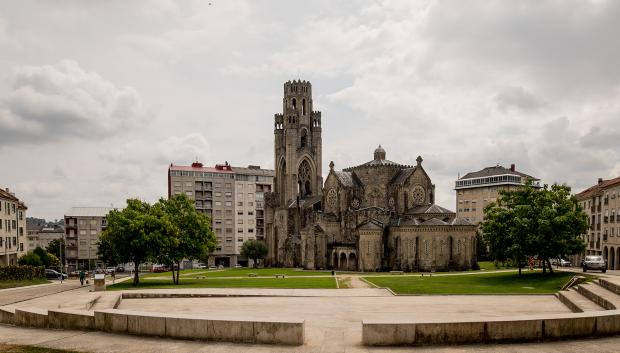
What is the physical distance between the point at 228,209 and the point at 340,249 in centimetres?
5413

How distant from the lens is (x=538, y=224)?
153 ft

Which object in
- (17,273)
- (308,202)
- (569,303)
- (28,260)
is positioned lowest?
(28,260)

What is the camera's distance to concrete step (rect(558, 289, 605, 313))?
23116mm

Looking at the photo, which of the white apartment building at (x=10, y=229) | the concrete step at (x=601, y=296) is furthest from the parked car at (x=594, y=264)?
the white apartment building at (x=10, y=229)

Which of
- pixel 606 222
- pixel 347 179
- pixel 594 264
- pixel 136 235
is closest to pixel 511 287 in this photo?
pixel 594 264

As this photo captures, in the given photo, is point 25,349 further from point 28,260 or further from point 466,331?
point 28,260

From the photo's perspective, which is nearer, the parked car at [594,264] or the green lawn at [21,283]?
the parked car at [594,264]

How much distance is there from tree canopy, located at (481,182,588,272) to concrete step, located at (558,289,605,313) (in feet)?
55.1

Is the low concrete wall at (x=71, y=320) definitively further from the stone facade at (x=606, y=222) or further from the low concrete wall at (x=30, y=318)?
the stone facade at (x=606, y=222)

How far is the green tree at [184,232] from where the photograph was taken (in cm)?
5481

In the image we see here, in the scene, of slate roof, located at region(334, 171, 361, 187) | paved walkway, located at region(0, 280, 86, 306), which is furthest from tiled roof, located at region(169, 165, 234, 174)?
paved walkway, located at region(0, 280, 86, 306)

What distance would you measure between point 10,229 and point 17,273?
18.7 metres

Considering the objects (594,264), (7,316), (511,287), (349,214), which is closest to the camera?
(7,316)

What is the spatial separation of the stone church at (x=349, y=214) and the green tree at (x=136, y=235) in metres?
37.9
